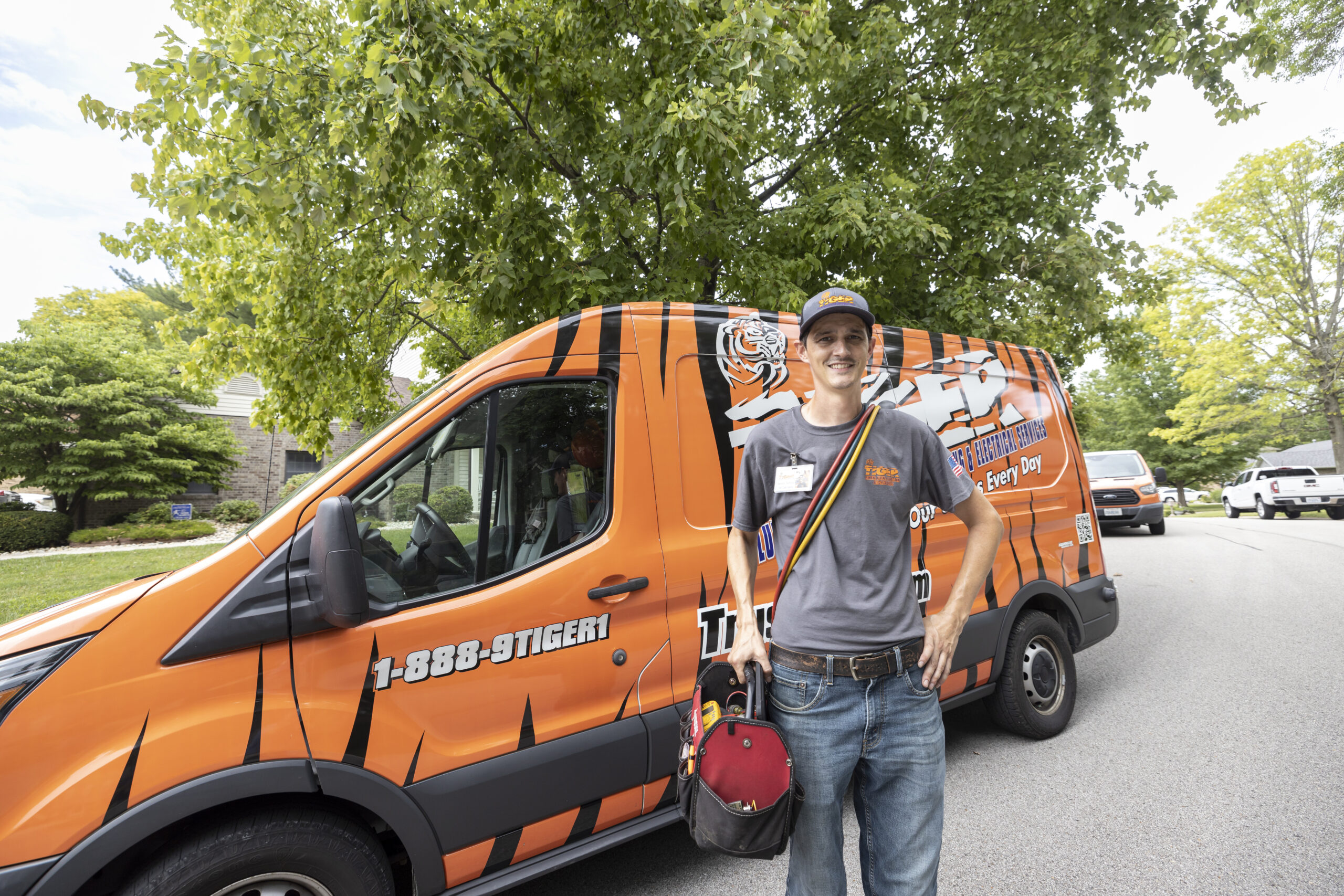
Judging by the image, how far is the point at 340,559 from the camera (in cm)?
189

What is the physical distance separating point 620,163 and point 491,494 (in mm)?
3303

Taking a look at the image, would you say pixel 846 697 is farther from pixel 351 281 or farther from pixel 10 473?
pixel 10 473


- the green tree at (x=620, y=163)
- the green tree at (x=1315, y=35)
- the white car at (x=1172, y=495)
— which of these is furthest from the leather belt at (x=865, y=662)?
the white car at (x=1172, y=495)

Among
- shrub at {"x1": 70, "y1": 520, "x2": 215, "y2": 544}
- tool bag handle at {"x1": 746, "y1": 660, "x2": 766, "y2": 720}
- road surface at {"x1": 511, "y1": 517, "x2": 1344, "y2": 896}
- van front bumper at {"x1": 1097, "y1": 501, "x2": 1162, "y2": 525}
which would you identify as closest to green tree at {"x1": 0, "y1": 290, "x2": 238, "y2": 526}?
shrub at {"x1": 70, "y1": 520, "x2": 215, "y2": 544}

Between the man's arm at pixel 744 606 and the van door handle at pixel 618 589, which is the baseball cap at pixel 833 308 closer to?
the man's arm at pixel 744 606

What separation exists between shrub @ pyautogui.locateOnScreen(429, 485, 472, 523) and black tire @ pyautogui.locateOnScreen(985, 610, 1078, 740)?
325 centimetres

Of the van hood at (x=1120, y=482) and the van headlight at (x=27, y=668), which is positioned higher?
the van hood at (x=1120, y=482)

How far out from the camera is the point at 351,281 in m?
6.33

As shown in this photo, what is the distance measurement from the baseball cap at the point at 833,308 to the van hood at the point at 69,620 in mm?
2042

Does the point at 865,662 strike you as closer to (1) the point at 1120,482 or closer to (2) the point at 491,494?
(2) the point at 491,494

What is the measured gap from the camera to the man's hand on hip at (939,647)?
1709mm

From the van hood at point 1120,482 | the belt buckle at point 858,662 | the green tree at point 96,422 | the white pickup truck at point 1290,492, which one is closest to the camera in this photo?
the belt buckle at point 858,662

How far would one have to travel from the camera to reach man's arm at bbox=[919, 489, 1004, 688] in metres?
1.71

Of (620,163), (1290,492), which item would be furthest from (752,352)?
(1290,492)
